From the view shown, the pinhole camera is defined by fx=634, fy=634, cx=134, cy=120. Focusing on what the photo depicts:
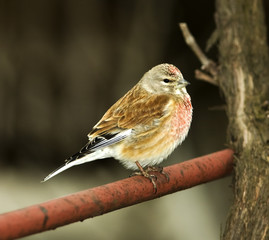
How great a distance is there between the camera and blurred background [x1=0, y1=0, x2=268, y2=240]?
17.3ft

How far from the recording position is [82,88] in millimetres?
5520

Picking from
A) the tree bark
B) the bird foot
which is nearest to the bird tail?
the bird foot

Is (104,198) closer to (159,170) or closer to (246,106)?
(159,170)

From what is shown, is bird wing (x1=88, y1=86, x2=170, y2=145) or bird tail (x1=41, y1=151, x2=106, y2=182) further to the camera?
bird wing (x1=88, y1=86, x2=170, y2=145)

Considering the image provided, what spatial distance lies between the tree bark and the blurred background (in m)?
1.32

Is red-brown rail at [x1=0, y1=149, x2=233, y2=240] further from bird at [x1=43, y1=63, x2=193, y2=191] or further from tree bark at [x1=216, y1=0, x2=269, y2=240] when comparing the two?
bird at [x1=43, y1=63, x2=193, y2=191]

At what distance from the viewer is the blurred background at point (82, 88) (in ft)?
17.3

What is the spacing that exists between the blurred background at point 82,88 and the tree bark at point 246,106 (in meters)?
1.32

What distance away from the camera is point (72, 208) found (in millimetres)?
2557

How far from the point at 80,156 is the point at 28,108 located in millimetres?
2062

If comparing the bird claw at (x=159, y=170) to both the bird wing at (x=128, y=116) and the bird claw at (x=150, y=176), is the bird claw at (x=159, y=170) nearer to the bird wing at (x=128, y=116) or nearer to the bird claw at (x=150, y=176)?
the bird claw at (x=150, y=176)

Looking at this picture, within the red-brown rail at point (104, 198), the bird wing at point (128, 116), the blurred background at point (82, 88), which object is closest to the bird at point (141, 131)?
the bird wing at point (128, 116)

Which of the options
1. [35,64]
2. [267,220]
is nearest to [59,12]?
[35,64]

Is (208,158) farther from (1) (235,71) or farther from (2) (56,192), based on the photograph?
(2) (56,192)
